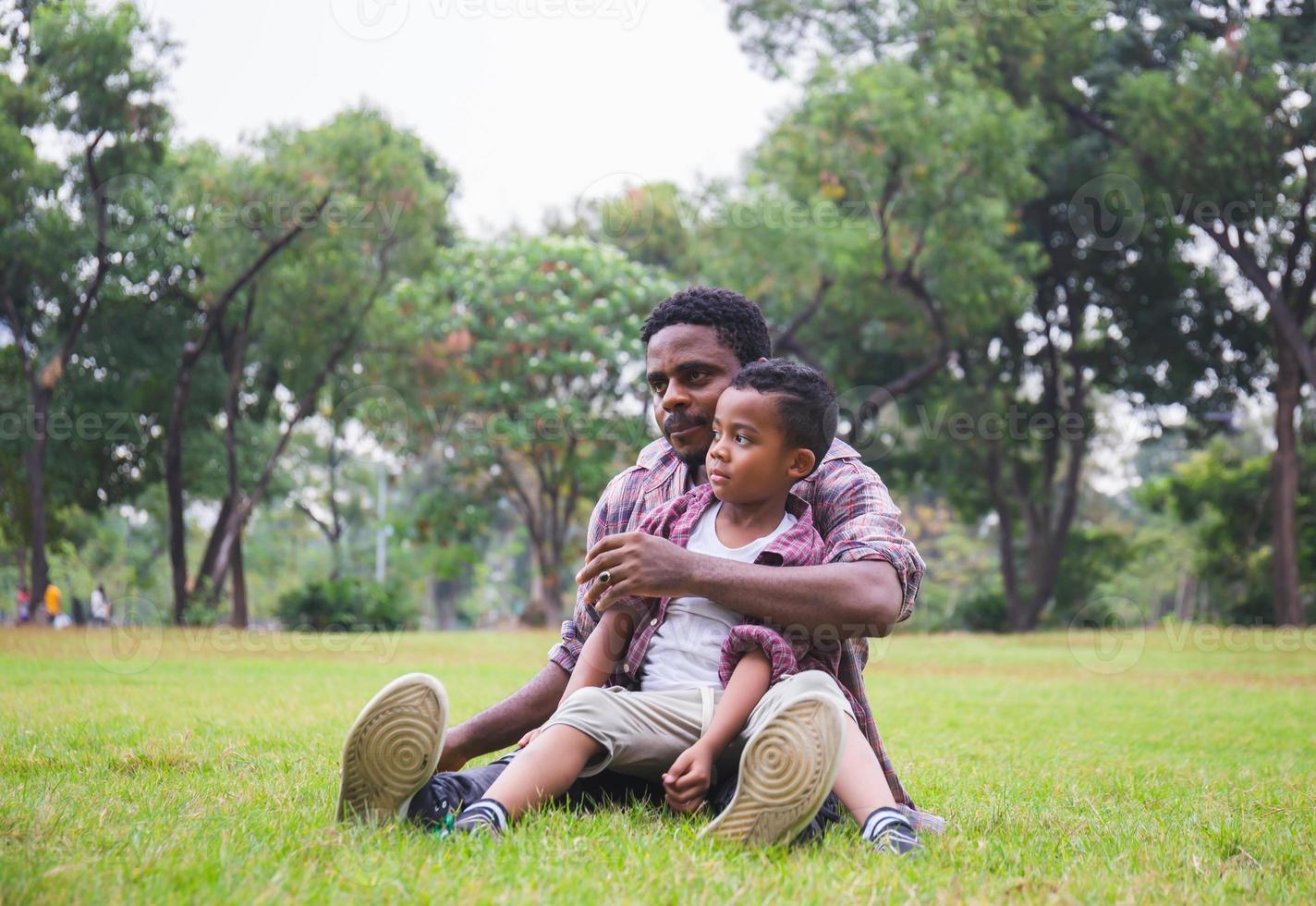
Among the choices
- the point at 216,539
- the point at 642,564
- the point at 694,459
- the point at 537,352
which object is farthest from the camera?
the point at 216,539

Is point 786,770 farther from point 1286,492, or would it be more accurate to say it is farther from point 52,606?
point 52,606

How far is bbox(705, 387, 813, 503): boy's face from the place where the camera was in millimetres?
3215

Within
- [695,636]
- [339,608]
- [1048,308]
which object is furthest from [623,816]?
[1048,308]

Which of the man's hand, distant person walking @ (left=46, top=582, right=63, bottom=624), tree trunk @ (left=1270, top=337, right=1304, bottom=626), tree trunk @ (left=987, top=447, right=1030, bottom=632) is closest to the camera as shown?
the man's hand

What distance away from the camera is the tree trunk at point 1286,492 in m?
21.0

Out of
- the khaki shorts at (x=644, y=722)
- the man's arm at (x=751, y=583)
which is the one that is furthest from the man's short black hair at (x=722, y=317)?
the khaki shorts at (x=644, y=722)

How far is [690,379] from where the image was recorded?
143 inches

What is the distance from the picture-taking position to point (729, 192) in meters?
22.6

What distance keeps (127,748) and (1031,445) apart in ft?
79.5

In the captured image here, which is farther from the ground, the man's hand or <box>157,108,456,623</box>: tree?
<box>157,108,456,623</box>: tree

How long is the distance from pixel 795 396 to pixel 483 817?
1.23 meters

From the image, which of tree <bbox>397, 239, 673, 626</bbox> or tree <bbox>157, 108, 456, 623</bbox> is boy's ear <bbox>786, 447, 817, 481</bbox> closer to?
tree <bbox>157, 108, 456, 623</bbox>

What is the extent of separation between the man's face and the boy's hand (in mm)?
950

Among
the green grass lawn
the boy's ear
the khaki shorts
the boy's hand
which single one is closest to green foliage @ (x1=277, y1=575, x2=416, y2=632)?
the green grass lawn
